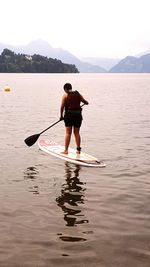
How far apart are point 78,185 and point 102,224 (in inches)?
A: 113

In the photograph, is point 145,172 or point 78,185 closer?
point 78,185

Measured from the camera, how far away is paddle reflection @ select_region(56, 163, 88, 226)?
8.20 metres

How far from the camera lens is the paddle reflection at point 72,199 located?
26.9ft

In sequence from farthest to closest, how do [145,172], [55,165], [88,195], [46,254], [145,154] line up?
1. [145,154]
2. [55,165]
3. [145,172]
4. [88,195]
5. [46,254]

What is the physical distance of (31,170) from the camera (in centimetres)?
1239

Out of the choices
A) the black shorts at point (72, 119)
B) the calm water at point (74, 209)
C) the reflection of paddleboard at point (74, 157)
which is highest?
the black shorts at point (72, 119)

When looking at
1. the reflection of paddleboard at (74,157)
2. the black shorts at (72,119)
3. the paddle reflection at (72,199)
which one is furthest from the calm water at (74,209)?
the black shorts at (72,119)

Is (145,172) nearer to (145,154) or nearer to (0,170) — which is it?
(145,154)

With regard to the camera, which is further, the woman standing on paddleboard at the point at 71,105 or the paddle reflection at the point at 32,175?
the woman standing on paddleboard at the point at 71,105

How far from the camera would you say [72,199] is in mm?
9422

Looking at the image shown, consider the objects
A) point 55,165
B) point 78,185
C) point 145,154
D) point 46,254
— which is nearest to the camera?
point 46,254

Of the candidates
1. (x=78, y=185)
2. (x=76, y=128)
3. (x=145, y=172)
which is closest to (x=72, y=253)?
(x=78, y=185)

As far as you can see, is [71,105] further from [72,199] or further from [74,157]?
[72,199]

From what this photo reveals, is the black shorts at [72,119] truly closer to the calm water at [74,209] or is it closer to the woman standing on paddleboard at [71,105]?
the woman standing on paddleboard at [71,105]
